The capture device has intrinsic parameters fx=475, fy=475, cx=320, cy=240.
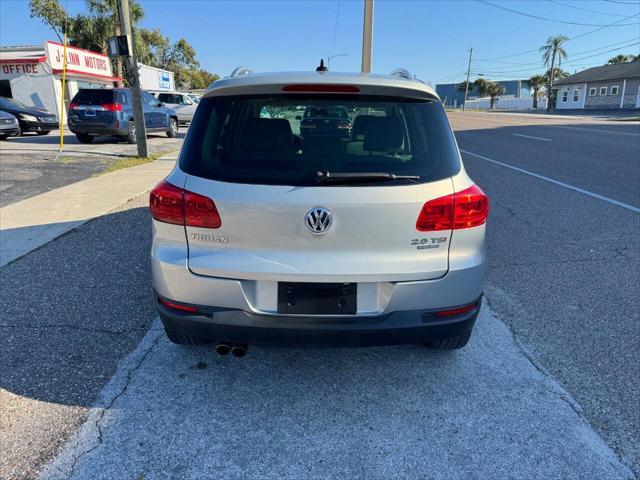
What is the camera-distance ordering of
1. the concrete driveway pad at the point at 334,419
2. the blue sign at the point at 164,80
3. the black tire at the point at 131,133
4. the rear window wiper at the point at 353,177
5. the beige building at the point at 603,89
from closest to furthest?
1. the concrete driveway pad at the point at 334,419
2. the rear window wiper at the point at 353,177
3. the black tire at the point at 131,133
4. the blue sign at the point at 164,80
5. the beige building at the point at 603,89

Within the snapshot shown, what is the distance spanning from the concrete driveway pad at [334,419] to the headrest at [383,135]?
1.41m

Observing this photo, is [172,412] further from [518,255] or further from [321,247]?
[518,255]

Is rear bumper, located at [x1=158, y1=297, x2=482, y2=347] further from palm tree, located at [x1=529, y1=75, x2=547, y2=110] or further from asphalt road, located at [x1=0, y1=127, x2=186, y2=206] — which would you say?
palm tree, located at [x1=529, y1=75, x2=547, y2=110]

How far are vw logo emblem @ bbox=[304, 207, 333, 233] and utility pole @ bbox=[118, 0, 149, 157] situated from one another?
1055 centimetres

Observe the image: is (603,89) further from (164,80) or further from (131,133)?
(131,133)

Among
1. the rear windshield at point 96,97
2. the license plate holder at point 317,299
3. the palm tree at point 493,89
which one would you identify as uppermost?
the palm tree at point 493,89

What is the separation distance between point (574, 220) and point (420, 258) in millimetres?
4969

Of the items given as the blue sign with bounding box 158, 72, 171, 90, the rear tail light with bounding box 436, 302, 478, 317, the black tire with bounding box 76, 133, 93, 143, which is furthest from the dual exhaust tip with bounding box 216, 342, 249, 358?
the blue sign with bounding box 158, 72, 171, 90

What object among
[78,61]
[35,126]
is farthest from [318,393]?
[78,61]

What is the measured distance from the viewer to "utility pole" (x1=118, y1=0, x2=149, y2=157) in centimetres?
1107

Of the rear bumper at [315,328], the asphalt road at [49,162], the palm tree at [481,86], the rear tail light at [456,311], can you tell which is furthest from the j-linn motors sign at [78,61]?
the palm tree at [481,86]

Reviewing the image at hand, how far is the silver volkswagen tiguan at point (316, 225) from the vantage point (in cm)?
238

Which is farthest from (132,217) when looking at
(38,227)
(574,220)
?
(574,220)

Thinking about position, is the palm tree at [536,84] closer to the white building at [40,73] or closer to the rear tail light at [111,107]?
the white building at [40,73]
